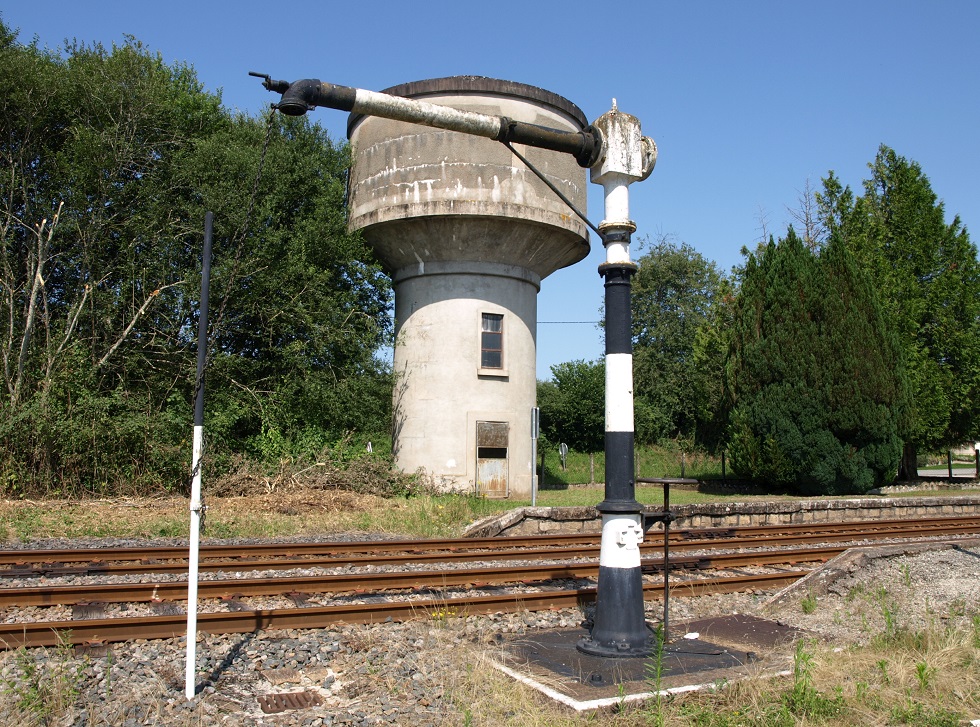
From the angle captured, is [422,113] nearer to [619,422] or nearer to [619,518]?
[619,422]

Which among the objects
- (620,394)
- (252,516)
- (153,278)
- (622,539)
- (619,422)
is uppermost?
(153,278)

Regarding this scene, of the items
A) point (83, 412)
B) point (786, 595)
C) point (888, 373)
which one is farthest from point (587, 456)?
point (786, 595)

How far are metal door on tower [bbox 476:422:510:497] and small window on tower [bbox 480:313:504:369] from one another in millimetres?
1634

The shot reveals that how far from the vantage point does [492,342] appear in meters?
21.6

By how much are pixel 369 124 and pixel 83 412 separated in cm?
1016

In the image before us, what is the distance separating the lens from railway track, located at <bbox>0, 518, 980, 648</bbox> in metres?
7.12

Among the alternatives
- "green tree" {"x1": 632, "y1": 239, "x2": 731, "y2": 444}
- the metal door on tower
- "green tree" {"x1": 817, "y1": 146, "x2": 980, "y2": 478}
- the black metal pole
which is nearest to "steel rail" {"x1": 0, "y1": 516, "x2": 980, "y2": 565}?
the black metal pole

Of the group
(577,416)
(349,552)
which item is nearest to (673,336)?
(577,416)

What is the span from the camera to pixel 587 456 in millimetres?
36875

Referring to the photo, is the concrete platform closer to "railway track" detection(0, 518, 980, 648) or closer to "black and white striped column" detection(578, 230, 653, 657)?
"black and white striped column" detection(578, 230, 653, 657)

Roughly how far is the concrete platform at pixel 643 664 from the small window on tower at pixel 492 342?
14.2m

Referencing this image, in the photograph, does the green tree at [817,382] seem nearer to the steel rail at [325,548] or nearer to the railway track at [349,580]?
the steel rail at [325,548]

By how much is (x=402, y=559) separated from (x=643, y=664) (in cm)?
522

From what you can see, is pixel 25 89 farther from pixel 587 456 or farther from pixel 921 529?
pixel 587 456
